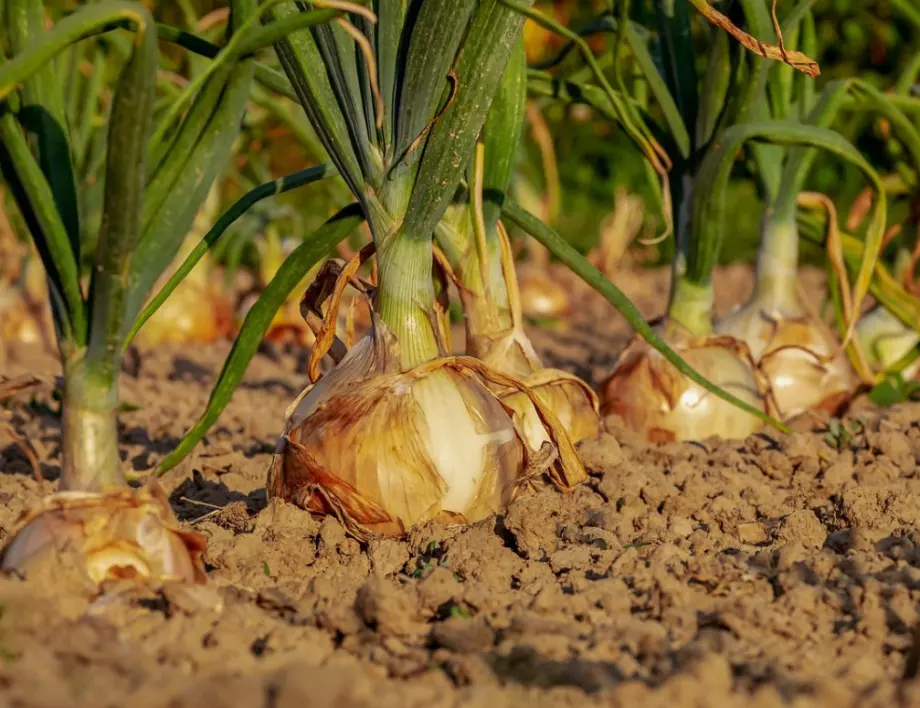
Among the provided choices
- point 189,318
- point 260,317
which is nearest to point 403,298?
point 260,317

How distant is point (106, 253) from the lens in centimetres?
130

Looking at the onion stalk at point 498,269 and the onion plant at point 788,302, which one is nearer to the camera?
the onion stalk at point 498,269

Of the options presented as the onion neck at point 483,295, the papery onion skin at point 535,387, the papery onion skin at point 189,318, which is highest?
the onion neck at point 483,295

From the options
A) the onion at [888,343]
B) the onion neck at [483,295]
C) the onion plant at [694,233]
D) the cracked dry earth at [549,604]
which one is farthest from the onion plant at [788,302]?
the onion neck at [483,295]

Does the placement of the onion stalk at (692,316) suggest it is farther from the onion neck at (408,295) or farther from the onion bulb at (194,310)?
the onion bulb at (194,310)

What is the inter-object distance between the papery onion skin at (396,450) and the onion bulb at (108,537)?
11.1 inches

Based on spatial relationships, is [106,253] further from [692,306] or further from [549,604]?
[692,306]

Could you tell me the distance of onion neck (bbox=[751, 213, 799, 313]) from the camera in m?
2.43

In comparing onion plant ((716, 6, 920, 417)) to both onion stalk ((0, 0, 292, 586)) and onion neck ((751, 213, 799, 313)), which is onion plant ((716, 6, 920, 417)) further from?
onion stalk ((0, 0, 292, 586))

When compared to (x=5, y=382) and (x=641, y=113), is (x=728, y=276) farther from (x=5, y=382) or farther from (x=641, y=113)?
(x=5, y=382)

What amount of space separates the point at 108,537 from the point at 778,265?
156 cm

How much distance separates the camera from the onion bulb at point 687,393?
2217 millimetres

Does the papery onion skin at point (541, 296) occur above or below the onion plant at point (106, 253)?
below

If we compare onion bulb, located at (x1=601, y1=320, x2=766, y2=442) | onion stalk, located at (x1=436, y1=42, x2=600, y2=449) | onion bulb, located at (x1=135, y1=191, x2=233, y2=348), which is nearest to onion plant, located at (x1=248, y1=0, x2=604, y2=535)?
onion stalk, located at (x1=436, y1=42, x2=600, y2=449)
